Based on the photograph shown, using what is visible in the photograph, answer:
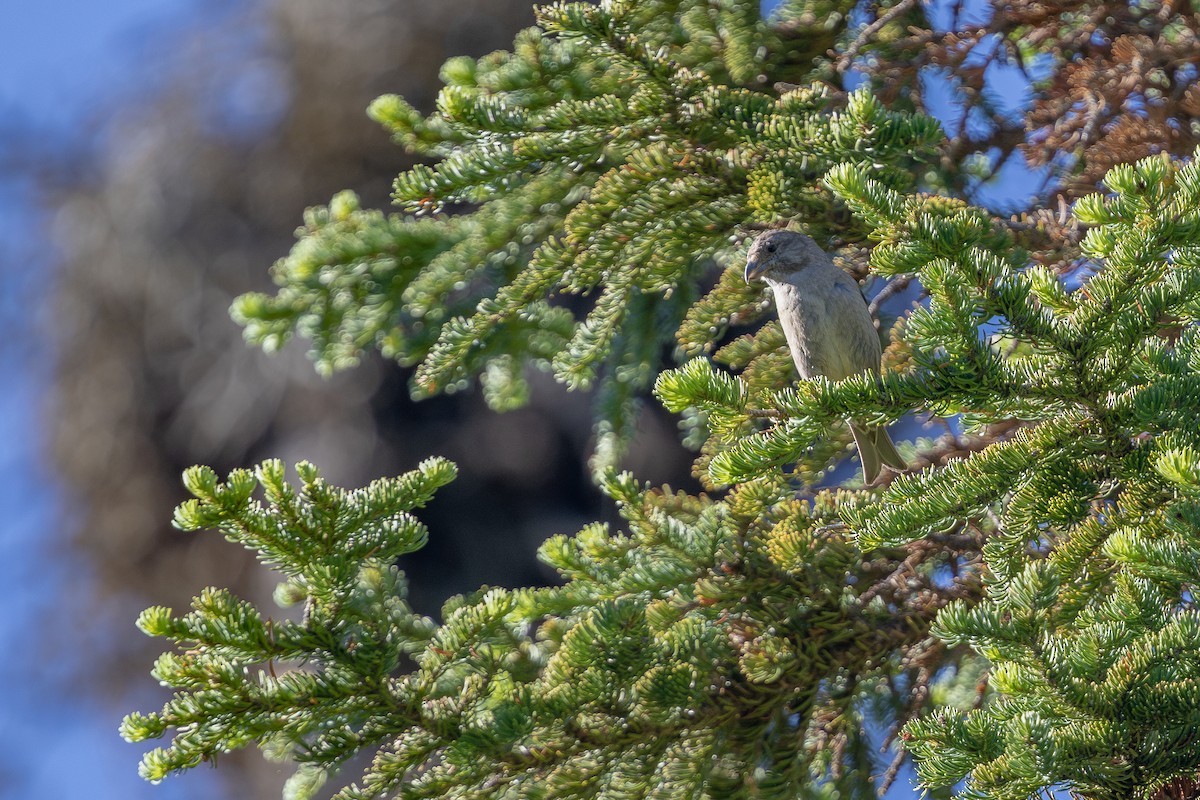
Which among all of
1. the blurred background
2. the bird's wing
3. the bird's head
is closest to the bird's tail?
the bird's wing

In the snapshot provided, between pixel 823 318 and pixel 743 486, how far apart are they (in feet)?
2.56

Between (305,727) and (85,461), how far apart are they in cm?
524

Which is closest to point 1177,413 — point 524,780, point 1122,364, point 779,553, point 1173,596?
point 1122,364

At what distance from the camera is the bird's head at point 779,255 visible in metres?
2.37

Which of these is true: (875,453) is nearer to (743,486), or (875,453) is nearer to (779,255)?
(779,255)

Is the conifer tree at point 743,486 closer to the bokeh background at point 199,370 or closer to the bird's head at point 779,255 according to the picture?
the bird's head at point 779,255

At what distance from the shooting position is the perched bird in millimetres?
2488

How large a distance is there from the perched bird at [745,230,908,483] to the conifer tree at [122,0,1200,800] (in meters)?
0.07

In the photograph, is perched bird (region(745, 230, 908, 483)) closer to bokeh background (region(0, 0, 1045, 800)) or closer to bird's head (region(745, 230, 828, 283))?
bird's head (region(745, 230, 828, 283))

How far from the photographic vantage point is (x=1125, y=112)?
2.14m

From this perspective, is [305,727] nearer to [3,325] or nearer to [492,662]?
[492,662]

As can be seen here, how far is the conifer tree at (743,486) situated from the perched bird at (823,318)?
0.07 metres

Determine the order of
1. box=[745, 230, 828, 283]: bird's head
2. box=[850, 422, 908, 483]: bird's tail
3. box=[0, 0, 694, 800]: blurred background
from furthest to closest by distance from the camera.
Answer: box=[0, 0, 694, 800]: blurred background
box=[850, 422, 908, 483]: bird's tail
box=[745, 230, 828, 283]: bird's head

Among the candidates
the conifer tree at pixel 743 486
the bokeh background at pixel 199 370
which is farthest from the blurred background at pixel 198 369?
the conifer tree at pixel 743 486
